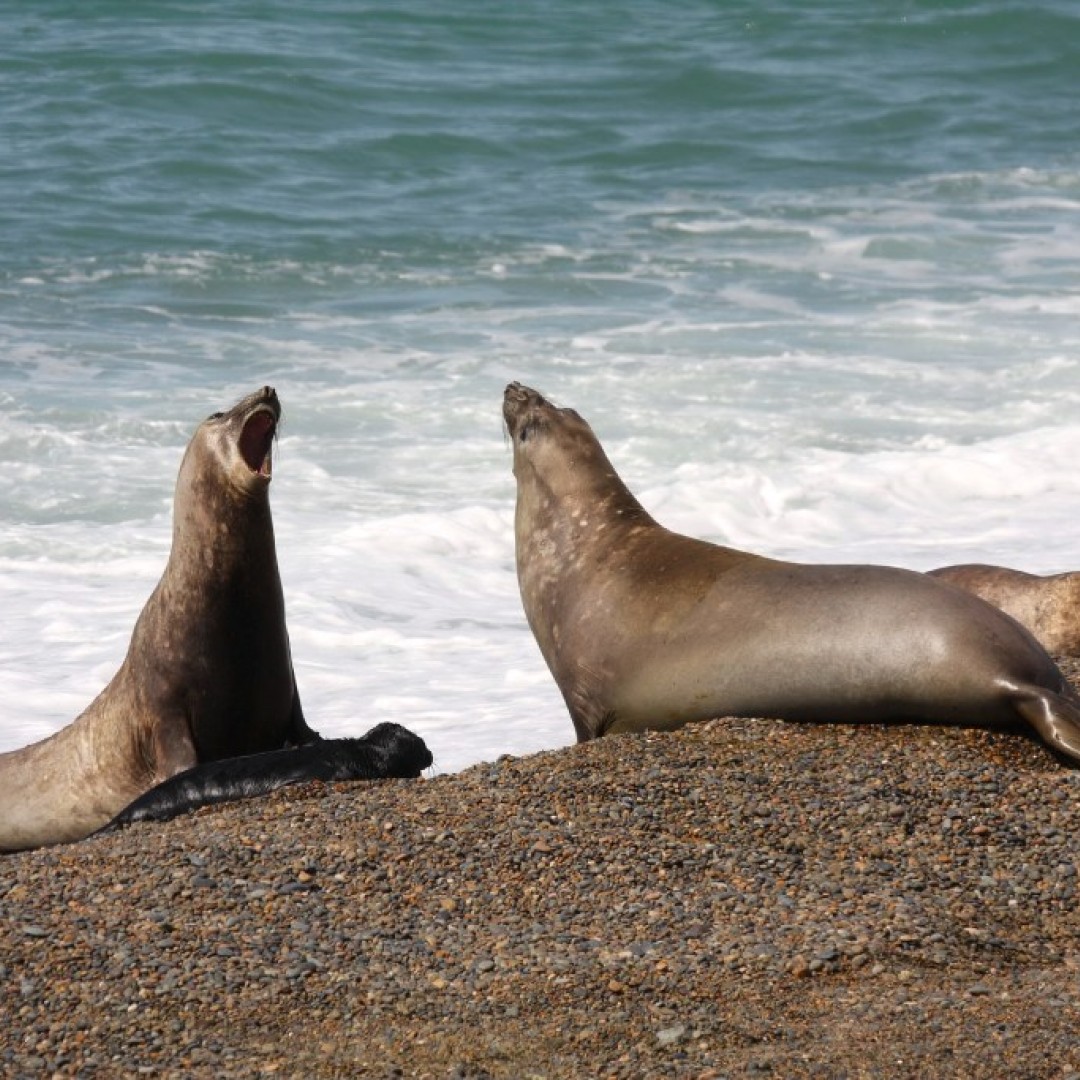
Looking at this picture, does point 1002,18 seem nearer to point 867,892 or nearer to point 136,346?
point 136,346

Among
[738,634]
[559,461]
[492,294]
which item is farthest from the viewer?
[492,294]

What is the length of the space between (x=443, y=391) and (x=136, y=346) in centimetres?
252

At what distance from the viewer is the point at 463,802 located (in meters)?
5.62

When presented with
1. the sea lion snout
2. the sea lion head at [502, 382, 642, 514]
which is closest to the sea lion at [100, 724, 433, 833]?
the sea lion head at [502, 382, 642, 514]

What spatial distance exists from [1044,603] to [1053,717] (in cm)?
283

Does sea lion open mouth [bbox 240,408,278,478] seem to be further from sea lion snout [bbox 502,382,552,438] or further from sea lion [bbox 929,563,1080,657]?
sea lion [bbox 929,563,1080,657]

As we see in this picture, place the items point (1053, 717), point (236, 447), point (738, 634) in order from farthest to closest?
point (236, 447) < point (738, 634) < point (1053, 717)

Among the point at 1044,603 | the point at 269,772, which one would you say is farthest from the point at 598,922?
the point at 1044,603

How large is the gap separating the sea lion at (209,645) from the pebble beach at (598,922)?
2.69 feet

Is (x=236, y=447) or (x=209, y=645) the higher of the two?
(x=236, y=447)

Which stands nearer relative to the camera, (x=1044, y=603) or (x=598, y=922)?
(x=598, y=922)

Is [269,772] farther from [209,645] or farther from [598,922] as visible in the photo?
[598,922]

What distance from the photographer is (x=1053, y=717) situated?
5762 mm

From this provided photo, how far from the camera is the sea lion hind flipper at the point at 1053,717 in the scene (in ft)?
18.7
